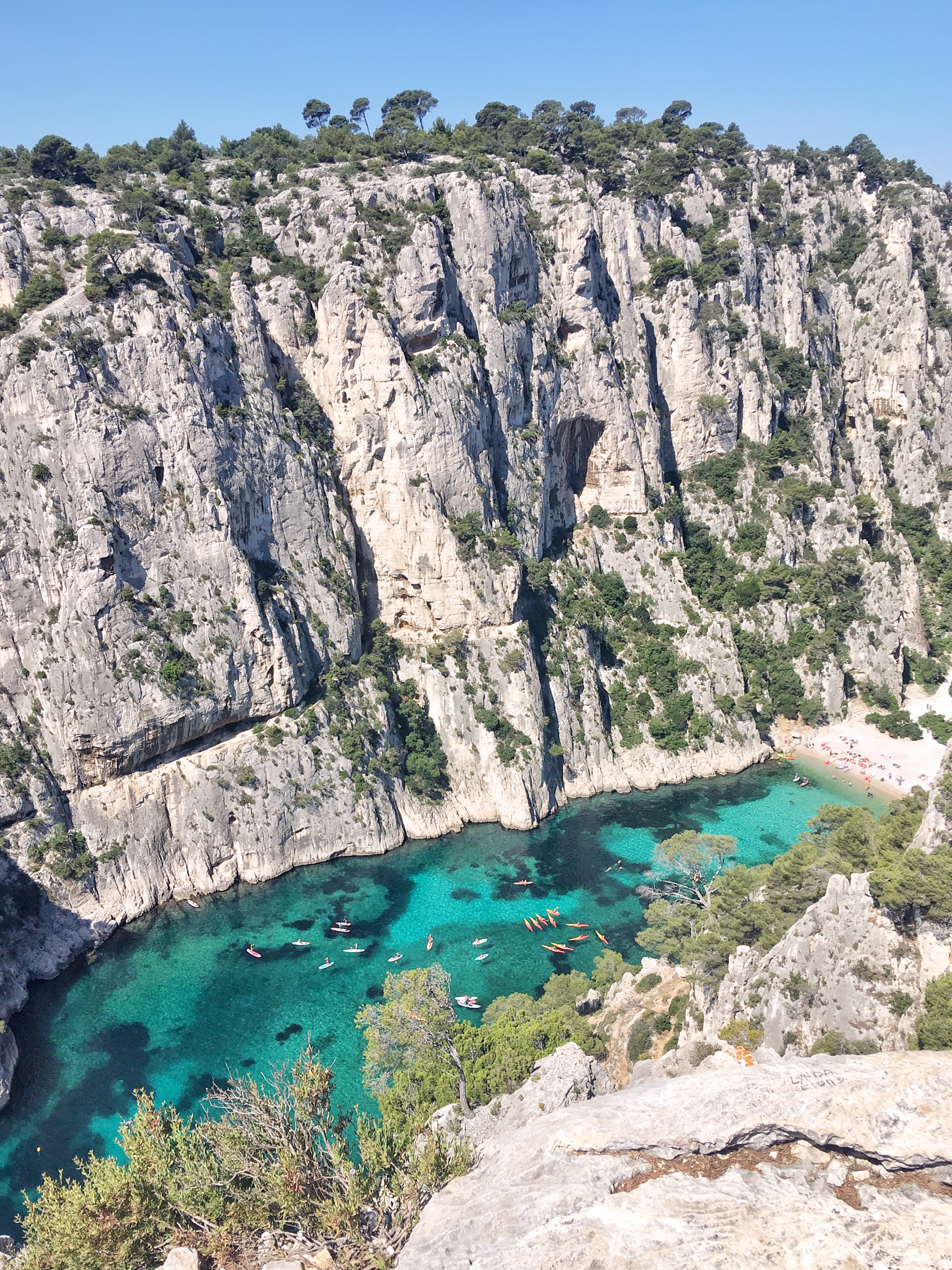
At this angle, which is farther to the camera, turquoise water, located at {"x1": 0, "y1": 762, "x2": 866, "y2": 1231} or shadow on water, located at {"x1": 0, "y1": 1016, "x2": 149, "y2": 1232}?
turquoise water, located at {"x1": 0, "y1": 762, "x2": 866, "y2": 1231}

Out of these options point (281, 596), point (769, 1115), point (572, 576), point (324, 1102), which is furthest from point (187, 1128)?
point (572, 576)

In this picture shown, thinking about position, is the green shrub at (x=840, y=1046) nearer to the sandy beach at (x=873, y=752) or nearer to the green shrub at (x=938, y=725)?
the sandy beach at (x=873, y=752)

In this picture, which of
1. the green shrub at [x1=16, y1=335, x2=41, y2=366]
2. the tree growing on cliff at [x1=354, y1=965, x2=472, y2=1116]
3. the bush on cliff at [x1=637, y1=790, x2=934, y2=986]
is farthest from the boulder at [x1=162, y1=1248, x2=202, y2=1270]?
the green shrub at [x1=16, y1=335, x2=41, y2=366]

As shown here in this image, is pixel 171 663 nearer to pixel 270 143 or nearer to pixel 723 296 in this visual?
pixel 270 143

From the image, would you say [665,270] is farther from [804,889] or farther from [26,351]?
[804,889]

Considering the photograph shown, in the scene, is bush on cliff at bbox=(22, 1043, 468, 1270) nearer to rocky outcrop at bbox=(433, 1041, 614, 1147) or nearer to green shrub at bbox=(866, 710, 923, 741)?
rocky outcrop at bbox=(433, 1041, 614, 1147)

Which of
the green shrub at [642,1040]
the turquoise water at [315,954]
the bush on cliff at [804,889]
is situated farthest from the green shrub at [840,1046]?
the turquoise water at [315,954]
